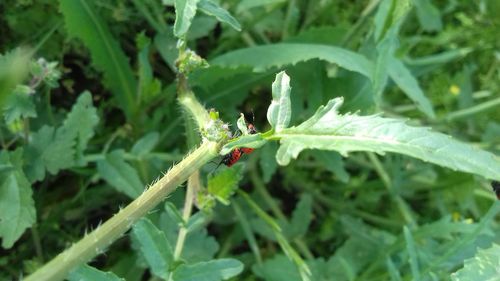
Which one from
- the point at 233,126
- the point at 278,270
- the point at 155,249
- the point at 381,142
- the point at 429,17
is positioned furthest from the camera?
the point at 429,17

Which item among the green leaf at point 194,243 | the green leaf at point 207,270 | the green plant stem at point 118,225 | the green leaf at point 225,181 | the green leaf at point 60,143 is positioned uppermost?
the green leaf at point 60,143

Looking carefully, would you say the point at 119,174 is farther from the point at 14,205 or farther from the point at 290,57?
the point at 290,57

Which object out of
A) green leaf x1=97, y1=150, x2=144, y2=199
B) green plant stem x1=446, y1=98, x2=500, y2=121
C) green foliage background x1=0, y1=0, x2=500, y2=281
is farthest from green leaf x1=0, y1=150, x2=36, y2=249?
green plant stem x1=446, y1=98, x2=500, y2=121

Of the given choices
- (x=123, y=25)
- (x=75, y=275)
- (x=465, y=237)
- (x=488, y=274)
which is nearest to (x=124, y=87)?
(x=123, y=25)

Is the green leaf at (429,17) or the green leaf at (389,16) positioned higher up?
the green leaf at (389,16)

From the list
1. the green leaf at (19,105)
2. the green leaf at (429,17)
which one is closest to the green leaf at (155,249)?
the green leaf at (19,105)

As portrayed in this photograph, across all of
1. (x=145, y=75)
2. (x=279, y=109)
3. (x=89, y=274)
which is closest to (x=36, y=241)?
(x=145, y=75)

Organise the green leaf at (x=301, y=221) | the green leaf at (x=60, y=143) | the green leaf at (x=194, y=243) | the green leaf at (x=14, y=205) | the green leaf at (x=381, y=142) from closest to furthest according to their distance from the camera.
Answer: the green leaf at (x=381, y=142), the green leaf at (x=14, y=205), the green leaf at (x=60, y=143), the green leaf at (x=194, y=243), the green leaf at (x=301, y=221)

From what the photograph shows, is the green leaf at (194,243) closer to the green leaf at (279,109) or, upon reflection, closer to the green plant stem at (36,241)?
the green plant stem at (36,241)
